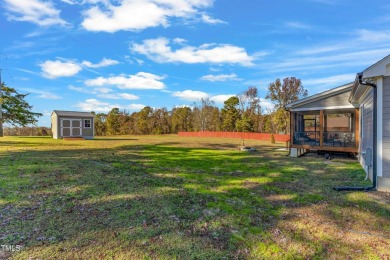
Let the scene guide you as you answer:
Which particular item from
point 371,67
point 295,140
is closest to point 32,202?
point 371,67

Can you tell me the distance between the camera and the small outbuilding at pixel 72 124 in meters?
23.0

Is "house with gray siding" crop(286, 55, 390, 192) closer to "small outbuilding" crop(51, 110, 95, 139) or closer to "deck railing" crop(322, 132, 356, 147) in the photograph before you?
"deck railing" crop(322, 132, 356, 147)

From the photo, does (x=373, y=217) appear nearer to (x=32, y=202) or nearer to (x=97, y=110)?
(x=32, y=202)

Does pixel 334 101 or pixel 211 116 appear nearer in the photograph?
pixel 334 101

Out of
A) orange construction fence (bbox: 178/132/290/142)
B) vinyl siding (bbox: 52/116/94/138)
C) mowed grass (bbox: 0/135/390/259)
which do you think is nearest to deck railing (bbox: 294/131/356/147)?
mowed grass (bbox: 0/135/390/259)

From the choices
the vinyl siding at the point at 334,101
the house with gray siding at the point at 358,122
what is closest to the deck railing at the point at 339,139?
the house with gray siding at the point at 358,122

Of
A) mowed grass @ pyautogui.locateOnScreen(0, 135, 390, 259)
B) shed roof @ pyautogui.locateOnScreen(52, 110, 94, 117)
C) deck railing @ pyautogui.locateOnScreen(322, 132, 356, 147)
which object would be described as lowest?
mowed grass @ pyautogui.locateOnScreen(0, 135, 390, 259)

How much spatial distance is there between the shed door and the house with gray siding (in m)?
21.1

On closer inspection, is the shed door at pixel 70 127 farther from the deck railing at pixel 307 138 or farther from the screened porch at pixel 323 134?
the deck railing at pixel 307 138

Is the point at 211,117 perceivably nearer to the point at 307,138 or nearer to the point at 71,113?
the point at 71,113

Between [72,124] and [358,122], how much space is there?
24314mm

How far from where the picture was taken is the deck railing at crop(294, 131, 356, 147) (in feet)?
34.9

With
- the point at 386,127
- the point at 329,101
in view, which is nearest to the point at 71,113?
the point at 329,101

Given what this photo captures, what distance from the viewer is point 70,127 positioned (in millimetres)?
23656
